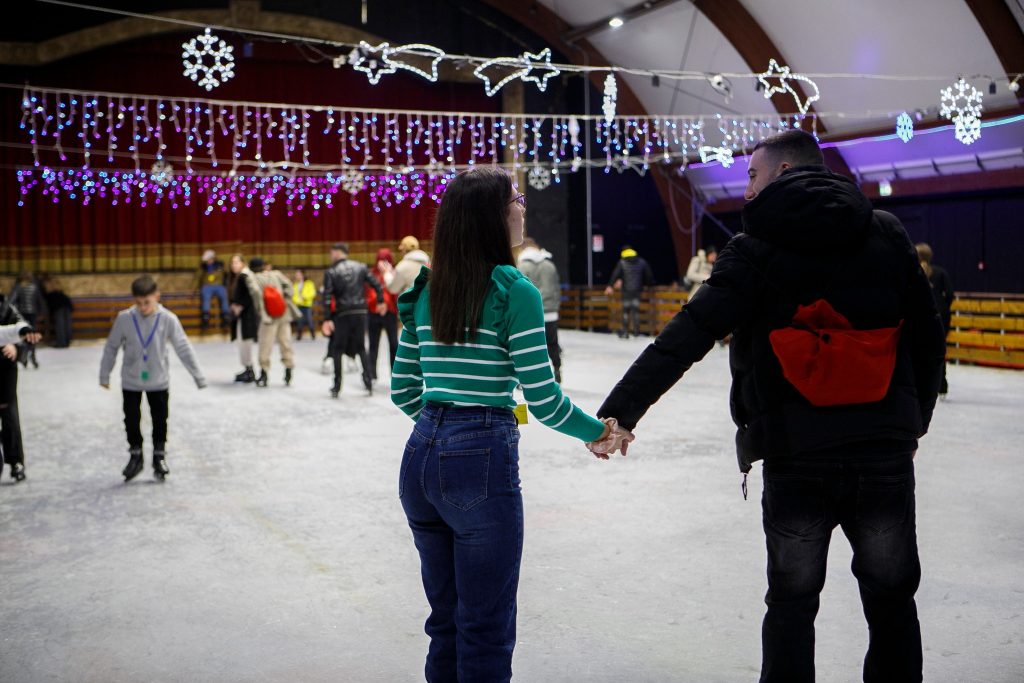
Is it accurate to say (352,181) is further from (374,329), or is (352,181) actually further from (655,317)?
(374,329)

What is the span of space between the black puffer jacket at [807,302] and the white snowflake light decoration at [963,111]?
429 inches

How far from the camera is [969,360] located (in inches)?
518

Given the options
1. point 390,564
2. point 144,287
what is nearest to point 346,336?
point 144,287

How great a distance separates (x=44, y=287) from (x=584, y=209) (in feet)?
38.0

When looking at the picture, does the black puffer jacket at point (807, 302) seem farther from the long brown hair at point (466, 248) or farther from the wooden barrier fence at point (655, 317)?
the wooden barrier fence at point (655, 317)

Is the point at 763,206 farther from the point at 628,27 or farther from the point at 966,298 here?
the point at 628,27

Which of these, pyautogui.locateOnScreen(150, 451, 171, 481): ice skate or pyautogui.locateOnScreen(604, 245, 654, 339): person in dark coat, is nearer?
pyautogui.locateOnScreen(150, 451, 171, 481): ice skate

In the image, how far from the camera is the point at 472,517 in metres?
2.36

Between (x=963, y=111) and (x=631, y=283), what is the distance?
6238 mm

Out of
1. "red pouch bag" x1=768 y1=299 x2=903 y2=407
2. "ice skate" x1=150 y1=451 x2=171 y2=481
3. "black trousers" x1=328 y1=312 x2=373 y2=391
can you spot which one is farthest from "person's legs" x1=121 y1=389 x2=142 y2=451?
"red pouch bag" x1=768 y1=299 x2=903 y2=407

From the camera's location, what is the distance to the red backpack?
38.5ft

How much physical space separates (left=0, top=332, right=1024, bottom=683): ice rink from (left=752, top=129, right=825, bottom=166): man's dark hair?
158 centimetres

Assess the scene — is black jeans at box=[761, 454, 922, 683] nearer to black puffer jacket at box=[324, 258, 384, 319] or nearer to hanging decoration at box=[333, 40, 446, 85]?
hanging decoration at box=[333, 40, 446, 85]

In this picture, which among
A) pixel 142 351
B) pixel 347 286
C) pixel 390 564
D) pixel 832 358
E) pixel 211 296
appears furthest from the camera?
pixel 211 296
